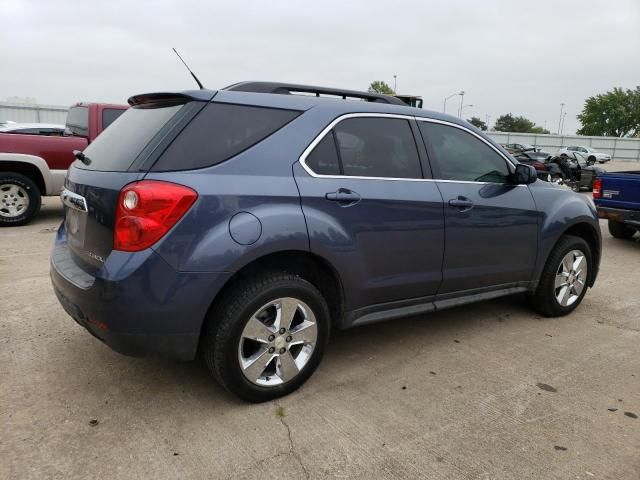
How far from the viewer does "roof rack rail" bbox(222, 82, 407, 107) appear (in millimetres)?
3219

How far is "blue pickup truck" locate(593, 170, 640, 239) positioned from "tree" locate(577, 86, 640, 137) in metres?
70.9

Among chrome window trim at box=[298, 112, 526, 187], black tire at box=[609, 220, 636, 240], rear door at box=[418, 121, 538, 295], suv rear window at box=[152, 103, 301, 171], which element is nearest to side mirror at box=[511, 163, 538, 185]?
rear door at box=[418, 121, 538, 295]

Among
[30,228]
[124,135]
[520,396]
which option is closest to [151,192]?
[124,135]

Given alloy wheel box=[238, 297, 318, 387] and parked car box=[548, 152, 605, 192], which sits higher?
parked car box=[548, 152, 605, 192]

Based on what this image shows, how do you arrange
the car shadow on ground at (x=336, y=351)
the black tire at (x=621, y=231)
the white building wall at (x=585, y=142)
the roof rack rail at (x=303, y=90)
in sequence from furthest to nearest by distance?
the white building wall at (x=585, y=142), the black tire at (x=621, y=231), the roof rack rail at (x=303, y=90), the car shadow on ground at (x=336, y=351)

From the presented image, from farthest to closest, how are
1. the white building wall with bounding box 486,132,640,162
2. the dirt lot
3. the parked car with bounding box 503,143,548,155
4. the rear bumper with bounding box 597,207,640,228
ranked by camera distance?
the white building wall with bounding box 486,132,640,162, the parked car with bounding box 503,143,548,155, the rear bumper with bounding box 597,207,640,228, the dirt lot

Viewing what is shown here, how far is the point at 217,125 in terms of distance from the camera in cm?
280

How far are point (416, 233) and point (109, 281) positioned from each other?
1874 millimetres

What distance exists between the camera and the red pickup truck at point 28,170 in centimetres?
758

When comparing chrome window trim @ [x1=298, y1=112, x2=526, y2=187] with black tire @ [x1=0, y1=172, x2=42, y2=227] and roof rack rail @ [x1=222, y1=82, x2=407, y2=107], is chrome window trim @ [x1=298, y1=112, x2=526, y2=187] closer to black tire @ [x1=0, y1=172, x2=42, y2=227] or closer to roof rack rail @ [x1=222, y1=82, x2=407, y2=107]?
roof rack rail @ [x1=222, y1=82, x2=407, y2=107]

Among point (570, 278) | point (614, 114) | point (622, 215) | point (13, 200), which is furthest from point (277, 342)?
point (614, 114)

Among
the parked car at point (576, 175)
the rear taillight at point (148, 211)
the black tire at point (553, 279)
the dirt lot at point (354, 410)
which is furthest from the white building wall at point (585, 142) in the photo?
the rear taillight at point (148, 211)

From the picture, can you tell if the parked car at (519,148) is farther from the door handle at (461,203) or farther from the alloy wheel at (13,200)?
the door handle at (461,203)

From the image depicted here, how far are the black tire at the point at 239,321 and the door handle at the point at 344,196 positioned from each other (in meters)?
0.50
